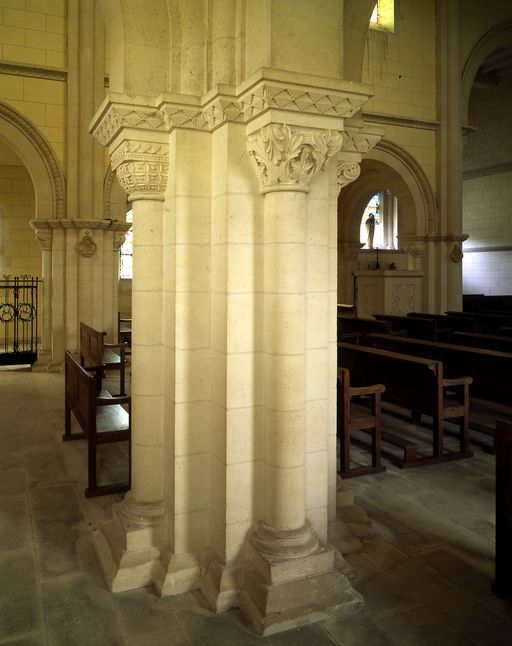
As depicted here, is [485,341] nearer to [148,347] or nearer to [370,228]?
[148,347]

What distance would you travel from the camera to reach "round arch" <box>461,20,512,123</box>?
1248cm

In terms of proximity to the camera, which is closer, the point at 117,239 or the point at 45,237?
the point at 45,237

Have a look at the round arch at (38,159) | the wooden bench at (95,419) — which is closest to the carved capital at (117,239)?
the round arch at (38,159)

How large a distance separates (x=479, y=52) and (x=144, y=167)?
12143 millimetres

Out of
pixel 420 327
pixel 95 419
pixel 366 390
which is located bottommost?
pixel 95 419

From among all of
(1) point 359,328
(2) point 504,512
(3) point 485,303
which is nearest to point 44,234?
(1) point 359,328

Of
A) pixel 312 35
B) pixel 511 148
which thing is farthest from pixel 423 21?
pixel 312 35

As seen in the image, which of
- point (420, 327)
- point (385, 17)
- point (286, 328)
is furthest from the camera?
point (385, 17)

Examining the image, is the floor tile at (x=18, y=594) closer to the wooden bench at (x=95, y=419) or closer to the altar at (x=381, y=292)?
the wooden bench at (x=95, y=419)

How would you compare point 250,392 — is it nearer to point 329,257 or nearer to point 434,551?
point 329,257

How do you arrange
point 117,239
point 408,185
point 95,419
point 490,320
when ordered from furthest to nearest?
point 408,185, point 117,239, point 490,320, point 95,419

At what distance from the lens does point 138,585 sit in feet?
10.0

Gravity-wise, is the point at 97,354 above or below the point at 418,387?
above

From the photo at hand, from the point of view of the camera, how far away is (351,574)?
3.12m
